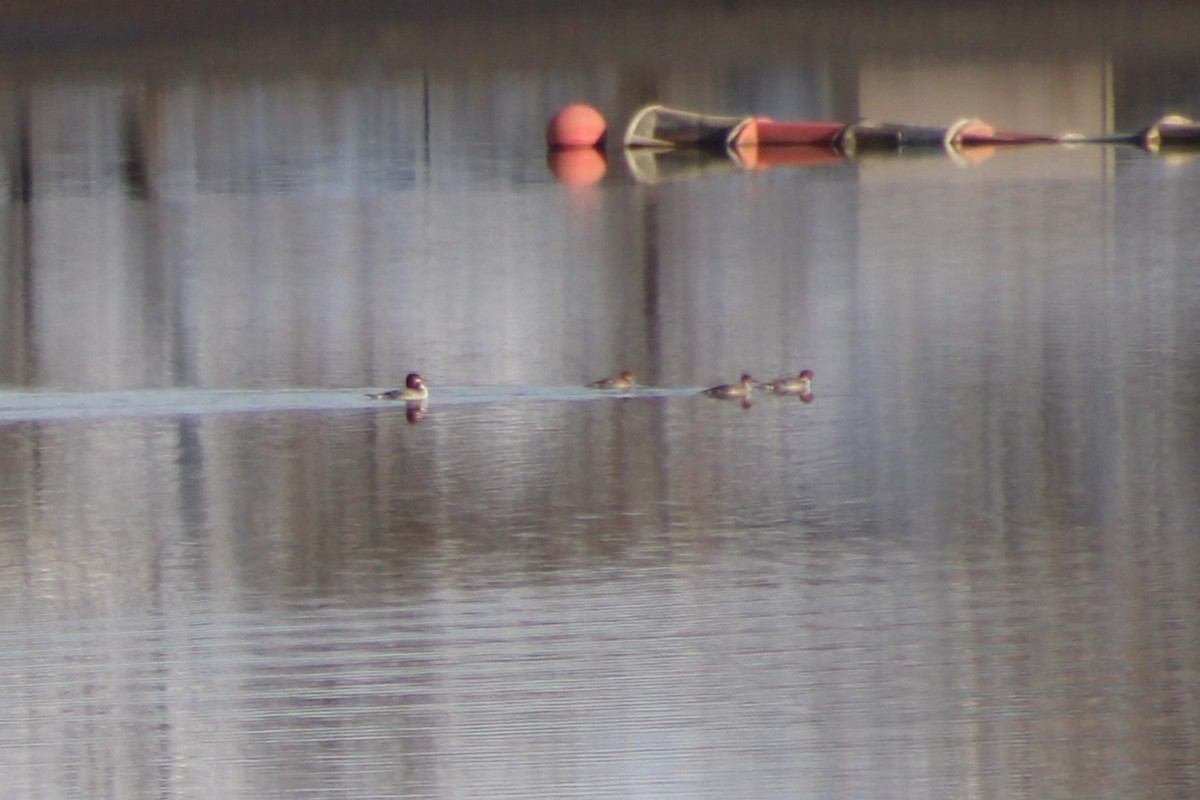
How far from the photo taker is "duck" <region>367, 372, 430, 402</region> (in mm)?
15398

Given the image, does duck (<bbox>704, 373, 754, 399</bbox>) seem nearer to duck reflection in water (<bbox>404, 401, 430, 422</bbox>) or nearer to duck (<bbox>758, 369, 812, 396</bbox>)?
duck (<bbox>758, 369, 812, 396</bbox>)

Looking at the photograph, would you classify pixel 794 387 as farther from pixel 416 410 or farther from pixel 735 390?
pixel 416 410

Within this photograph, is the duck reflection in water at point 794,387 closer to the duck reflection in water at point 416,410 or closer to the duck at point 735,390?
the duck at point 735,390

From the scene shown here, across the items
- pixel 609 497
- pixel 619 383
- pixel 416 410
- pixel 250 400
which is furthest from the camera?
pixel 250 400

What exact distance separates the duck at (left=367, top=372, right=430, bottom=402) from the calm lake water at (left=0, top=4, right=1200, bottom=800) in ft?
0.51

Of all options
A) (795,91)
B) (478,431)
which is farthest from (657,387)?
(795,91)

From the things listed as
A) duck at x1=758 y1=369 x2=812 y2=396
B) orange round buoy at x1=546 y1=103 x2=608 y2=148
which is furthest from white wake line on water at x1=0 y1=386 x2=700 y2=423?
orange round buoy at x1=546 y1=103 x2=608 y2=148

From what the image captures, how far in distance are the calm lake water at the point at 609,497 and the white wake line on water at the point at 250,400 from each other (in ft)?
0.16

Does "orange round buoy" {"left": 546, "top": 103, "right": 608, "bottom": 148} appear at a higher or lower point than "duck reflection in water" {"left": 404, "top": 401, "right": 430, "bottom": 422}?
higher

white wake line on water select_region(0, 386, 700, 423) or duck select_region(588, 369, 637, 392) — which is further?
duck select_region(588, 369, 637, 392)

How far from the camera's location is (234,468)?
1393cm

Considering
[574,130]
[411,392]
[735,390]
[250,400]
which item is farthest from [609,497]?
[574,130]

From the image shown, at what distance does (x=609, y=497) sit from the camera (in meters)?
13.0

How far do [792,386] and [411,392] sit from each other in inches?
86.1
